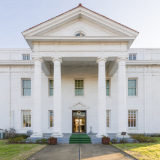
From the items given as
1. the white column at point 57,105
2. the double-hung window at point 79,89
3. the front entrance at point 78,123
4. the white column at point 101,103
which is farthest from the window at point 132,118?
the white column at point 57,105

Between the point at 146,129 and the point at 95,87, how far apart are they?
8034 millimetres

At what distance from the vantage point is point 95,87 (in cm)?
1766

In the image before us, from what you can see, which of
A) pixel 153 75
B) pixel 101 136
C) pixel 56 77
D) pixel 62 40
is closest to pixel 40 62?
pixel 56 77

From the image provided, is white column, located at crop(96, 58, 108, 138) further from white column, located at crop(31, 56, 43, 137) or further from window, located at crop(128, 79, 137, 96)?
window, located at crop(128, 79, 137, 96)

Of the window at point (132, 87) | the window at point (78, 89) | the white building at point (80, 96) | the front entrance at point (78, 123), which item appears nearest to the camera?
the front entrance at point (78, 123)

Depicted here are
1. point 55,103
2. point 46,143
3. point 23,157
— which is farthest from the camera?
point 55,103

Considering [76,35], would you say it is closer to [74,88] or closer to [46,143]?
[74,88]

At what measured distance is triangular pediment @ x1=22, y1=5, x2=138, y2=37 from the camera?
1258 cm

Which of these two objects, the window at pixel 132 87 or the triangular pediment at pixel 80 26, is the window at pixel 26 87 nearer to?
the triangular pediment at pixel 80 26

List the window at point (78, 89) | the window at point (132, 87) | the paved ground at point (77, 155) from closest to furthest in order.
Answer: the paved ground at point (77, 155), the window at point (78, 89), the window at point (132, 87)

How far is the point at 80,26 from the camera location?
13.2 meters

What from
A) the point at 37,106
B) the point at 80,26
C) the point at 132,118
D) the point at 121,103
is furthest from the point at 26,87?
the point at 132,118

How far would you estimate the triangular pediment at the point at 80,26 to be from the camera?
1258 centimetres

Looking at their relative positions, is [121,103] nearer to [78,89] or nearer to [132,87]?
[132,87]
